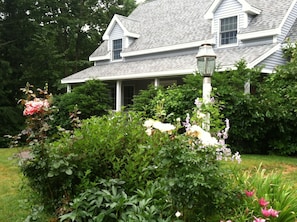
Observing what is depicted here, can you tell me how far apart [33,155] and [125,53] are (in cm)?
1526

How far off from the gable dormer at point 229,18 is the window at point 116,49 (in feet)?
19.2

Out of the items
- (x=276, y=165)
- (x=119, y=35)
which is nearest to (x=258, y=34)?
(x=276, y=165)

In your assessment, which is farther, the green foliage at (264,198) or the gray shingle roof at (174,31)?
the gray shingle roof at (174,31)

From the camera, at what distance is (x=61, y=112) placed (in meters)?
15.3

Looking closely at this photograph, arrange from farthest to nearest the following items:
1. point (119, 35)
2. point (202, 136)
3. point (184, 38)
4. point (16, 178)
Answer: point (119, 35) → point (184, 38) → point (16, 178) → point (202, 136)

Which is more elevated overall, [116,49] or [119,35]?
[119,35]

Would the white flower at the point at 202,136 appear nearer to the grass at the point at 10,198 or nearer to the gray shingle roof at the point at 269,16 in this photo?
the grass at the point at 10,198

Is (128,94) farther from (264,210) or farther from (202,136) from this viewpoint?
(264,210)

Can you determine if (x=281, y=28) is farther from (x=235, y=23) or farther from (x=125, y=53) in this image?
(x=125, y=53)

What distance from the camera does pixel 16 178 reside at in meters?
6.79

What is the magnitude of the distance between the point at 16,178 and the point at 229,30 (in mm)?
Answer: 10925

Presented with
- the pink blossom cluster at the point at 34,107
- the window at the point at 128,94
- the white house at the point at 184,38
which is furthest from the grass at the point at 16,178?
the window at the point at 128,94

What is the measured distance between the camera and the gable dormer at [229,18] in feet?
45.7

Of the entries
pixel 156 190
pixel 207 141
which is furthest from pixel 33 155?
pixel 207 141
